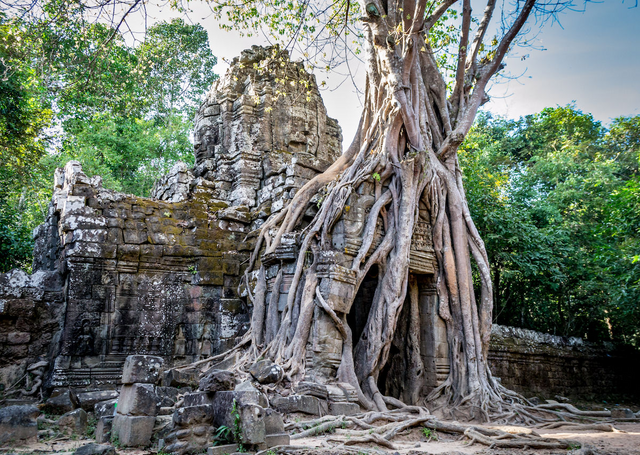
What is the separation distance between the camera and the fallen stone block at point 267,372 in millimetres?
6012

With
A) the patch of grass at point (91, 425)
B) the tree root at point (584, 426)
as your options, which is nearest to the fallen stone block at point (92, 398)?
the patch of grass at point (91, 425)

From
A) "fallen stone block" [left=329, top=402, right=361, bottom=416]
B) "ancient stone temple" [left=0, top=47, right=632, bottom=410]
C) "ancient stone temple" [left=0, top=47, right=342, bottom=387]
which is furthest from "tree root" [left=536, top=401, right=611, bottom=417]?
"ancient stone temple" [left=0, top=47, right=342, bottom=387]

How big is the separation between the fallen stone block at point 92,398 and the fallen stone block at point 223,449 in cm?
211

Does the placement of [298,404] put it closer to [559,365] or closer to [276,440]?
[276,440]

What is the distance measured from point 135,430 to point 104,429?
1.56 ft

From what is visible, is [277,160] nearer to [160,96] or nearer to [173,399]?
[173,399]

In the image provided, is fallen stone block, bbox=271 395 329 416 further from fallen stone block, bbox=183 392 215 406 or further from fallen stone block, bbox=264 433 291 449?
fallen stone block, bbox=264 433 291 449

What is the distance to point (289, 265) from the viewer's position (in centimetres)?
709


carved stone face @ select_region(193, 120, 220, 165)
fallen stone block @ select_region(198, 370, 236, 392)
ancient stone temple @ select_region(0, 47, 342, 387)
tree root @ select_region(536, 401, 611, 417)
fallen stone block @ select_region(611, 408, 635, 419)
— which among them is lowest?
fallen stone block @ select_region(611, 408, 635, 419)

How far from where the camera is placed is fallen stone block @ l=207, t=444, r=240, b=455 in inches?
157

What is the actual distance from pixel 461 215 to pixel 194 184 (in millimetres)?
4364

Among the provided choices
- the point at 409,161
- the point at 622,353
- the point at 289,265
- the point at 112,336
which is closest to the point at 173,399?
the point at 112,336

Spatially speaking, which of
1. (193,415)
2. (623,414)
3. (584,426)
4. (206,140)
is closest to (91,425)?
(193,415)

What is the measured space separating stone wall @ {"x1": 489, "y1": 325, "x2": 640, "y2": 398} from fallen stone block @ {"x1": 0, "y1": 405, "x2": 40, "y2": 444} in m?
7.56
